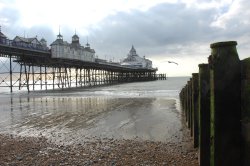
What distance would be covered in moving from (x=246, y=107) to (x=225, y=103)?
8.0 inches

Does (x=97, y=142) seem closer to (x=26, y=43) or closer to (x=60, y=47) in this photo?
(x=26, y=43)

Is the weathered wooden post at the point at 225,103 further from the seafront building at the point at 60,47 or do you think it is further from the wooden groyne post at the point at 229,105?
the seafront building at the point at 60,47

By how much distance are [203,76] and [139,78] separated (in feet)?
368

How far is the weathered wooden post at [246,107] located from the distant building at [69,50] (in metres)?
55.8

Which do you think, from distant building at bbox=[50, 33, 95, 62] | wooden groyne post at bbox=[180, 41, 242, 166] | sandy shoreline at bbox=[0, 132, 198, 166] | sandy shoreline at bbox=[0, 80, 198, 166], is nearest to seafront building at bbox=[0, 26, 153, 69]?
distant building at bbox=[50, 33, 95, 62]

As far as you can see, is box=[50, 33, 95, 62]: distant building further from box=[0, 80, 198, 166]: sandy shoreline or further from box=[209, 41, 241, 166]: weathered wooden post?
box=[209, 41, 241, 166]: weathered wooden post

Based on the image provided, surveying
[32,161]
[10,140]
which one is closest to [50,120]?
[10,140]

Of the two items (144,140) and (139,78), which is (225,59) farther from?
(139,78)

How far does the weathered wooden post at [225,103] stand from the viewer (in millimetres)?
3037

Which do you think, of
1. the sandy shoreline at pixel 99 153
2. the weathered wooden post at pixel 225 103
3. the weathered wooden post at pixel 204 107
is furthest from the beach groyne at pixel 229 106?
the sandy shoreline at pixel 99 153

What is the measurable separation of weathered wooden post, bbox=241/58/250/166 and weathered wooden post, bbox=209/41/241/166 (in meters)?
0.06

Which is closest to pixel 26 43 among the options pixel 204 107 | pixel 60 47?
pixel 60 47

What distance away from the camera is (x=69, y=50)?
7488 centimetres

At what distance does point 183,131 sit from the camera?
32.6 feet
